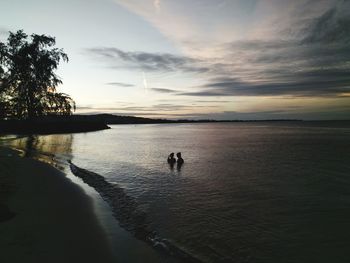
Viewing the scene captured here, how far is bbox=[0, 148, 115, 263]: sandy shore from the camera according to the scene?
776 centimetres

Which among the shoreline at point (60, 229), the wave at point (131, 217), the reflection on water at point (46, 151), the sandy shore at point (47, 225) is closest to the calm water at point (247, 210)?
the wave at point (131, 217)

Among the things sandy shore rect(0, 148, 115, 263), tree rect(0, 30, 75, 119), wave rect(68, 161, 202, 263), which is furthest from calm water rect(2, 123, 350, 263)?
tree rect(0, 30, 75, 119)

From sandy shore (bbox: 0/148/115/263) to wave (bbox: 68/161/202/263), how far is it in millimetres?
1140

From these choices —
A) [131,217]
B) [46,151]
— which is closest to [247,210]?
[131,217]

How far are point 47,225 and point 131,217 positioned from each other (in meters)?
3.49

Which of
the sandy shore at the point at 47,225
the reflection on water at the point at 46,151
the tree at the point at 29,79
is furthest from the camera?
the tree at the point at 29,79

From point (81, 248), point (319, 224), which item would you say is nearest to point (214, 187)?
point (319, 224)

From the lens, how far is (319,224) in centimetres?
1215

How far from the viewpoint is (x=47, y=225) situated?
32.2ft

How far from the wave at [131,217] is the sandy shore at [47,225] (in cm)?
114

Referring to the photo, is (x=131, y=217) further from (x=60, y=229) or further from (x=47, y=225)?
(x=47, y=225)

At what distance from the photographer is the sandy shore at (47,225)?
305 inches

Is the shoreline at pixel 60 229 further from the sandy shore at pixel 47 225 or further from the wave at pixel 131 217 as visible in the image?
the wave at pixel 131 217

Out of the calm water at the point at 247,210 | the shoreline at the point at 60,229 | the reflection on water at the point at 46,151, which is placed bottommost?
the reflection on water at the point at 46,151
